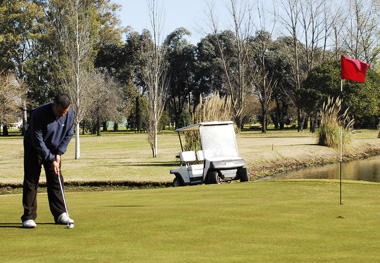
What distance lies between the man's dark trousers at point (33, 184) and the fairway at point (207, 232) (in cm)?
25

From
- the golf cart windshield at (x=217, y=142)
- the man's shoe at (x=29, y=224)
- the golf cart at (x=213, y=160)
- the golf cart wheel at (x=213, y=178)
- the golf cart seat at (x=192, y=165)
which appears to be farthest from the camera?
the golf cart windshield at (x=217, y=142)

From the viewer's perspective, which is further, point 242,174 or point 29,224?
point 242,174

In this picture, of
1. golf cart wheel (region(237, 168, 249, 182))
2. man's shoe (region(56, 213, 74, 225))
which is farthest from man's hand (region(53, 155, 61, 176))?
golf cart wheel (region(237, 168, 249, 182))

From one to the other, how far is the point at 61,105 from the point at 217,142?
11405 millimetres

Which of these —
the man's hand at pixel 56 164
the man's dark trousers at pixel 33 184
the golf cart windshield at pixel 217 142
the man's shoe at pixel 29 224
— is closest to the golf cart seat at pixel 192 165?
the golf cart windshield at pixel 217 142

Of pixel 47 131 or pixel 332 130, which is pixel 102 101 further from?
pixel 47 131

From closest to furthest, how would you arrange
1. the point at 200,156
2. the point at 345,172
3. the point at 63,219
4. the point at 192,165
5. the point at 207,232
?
the point at 207,232 < the point at 63,219 < the point at 192,165 < the point at 200,156 < the point at 345,172

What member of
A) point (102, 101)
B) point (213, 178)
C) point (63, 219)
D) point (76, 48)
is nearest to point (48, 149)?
point (63, 219)

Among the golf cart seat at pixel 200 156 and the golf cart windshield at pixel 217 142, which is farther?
the golf cart windshield at pixel 217 142

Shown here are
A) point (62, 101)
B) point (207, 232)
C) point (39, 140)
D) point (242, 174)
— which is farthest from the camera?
point (242, 174)

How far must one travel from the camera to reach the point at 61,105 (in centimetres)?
629

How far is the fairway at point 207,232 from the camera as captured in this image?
500 centimetres

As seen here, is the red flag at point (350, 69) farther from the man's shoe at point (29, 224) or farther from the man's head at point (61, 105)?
the man's shoe at point (29, 224)

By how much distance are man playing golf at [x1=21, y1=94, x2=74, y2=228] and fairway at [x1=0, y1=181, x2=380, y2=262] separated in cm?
27
